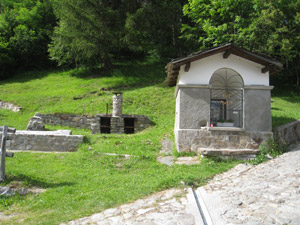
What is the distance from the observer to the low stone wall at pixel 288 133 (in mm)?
8830

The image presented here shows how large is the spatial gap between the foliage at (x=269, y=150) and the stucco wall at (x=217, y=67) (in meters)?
1.97

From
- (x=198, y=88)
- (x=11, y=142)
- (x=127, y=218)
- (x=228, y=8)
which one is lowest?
(x=127, y=218)

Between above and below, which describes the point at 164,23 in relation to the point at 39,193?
above

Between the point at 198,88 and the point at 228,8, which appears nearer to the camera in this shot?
the point at 198,88

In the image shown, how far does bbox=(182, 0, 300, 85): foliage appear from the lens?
56.2 feet

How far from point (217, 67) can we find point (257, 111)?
6.25 feet

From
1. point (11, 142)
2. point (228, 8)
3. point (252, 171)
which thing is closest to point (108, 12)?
point (228, 8)

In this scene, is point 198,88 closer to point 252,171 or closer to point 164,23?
point 252,171

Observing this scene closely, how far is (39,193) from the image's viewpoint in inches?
219

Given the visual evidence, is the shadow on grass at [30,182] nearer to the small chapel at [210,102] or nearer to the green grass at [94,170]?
the green grass at [94,170]

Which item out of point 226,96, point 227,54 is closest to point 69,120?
point 226,96

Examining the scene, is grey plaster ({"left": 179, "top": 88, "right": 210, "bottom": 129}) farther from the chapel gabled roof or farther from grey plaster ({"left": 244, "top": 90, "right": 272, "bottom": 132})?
grey plaster ({"left": 244, "top": 90, "right": 272, "bottom": 132})

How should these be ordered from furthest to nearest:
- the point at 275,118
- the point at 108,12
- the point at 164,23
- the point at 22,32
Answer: the point at 22,32 → the point at 164,23 → the point at 108,12 → the point at 275,118

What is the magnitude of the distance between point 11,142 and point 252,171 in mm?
A: 8442
